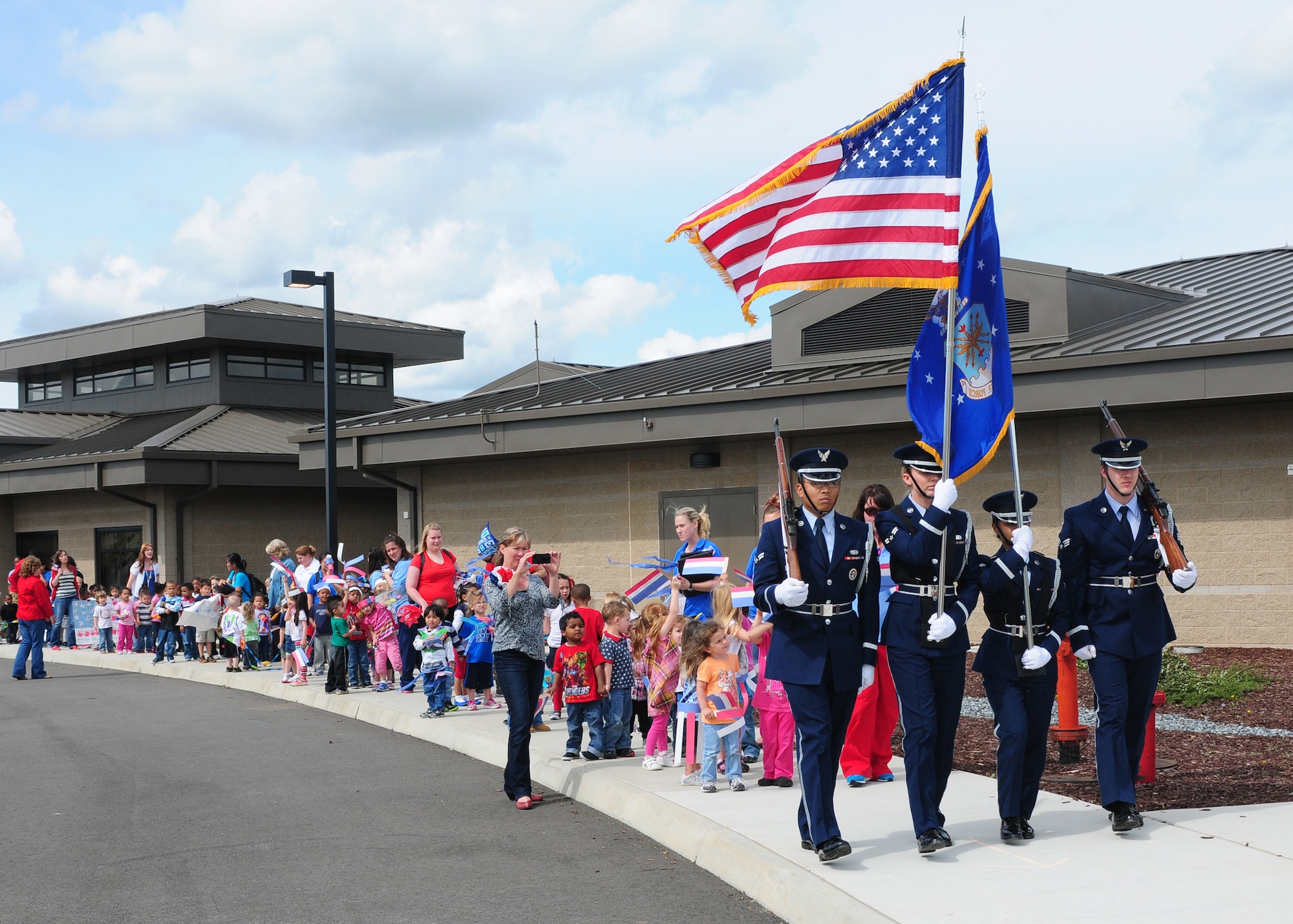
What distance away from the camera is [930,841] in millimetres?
6289

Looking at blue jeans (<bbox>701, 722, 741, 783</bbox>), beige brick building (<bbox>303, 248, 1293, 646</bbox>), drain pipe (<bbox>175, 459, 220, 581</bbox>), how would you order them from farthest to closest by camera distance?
drain pipe (<bbox>175, 459, 220, 581</bbox>)
beige brick building (<bbox>303, 248, 1293, 646</bbox>)
blue jeans (<bbox>701, 722, 741, 783</bbox>)

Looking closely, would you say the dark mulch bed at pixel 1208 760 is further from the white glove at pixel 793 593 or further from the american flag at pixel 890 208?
the american flag at pixel 890 208

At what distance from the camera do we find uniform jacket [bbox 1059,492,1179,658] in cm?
680

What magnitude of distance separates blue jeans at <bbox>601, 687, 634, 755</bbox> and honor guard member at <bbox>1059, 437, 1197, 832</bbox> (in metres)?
3.99

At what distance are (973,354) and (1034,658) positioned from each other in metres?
1.79

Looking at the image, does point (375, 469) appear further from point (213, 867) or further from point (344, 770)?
point (213, 867)

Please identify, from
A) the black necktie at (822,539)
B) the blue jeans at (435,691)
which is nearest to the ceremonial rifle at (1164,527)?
the black necktie at (822,539)

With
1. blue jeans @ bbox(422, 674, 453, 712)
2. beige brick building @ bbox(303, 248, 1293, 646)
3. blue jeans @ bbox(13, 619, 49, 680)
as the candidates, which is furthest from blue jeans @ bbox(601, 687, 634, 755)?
blue jeans @ bbox(13, 619, 49, 680)

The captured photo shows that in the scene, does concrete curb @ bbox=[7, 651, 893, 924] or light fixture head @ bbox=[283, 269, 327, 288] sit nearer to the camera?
concrete curb @ bbox=[7, 651, 893, 924]

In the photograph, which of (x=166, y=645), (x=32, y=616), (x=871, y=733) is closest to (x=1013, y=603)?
(x=871, y=733)

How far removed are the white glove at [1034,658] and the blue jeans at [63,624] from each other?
71.0ft

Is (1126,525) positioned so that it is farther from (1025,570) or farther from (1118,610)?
(1025,570)

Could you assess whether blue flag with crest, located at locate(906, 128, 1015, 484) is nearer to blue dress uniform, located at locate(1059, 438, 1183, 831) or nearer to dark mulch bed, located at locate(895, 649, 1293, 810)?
blue dress uniform, located at locate(1059, 438, 1183, 831)

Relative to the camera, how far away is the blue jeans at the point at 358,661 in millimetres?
15258
